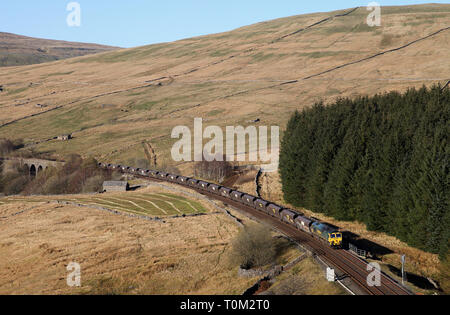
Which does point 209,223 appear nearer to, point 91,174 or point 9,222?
point 9,222

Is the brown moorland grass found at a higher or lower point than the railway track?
lower

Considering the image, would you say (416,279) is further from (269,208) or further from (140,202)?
(140,202)

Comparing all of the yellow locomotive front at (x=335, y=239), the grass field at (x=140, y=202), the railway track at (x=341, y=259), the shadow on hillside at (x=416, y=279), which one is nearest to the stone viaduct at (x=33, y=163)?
the grass field at (x=140, y=202)

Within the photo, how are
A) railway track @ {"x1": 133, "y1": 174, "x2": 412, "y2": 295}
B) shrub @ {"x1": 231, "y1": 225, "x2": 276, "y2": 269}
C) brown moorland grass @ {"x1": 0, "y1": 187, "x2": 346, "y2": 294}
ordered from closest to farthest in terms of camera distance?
railway track @ {"x1": 133, "y1": 174, "x2": 412, "y2": 295}, brown moorland grass @ {"x1": 0, "y1": 187, "x2": 346, "y2": 294}, shrub @ {"x1": 231, "y1": 225, "x2": 276, "y2": 269}

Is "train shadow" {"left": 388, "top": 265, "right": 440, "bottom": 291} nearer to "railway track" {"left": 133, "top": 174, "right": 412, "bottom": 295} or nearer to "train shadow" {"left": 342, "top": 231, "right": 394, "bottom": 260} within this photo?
"railway track" {"left": 133, "top": 174, "right": 412, "bottom": 295}

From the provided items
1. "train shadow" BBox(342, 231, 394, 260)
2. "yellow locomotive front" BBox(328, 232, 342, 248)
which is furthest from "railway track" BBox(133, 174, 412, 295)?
"train shadow" BBox(342, 231, 394, 260)

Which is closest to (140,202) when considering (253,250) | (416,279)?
(253,250)
